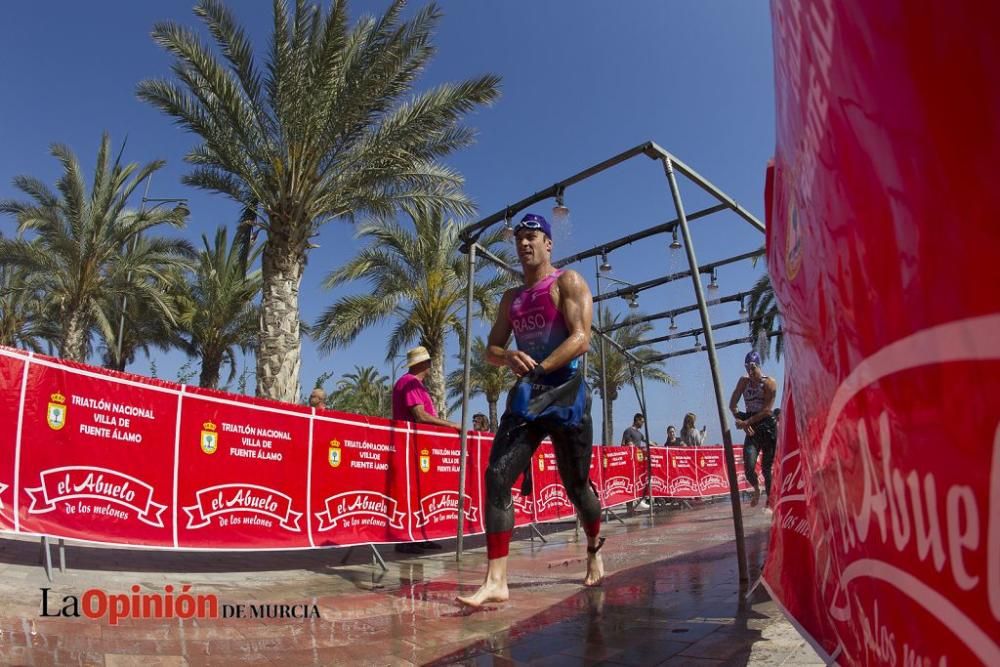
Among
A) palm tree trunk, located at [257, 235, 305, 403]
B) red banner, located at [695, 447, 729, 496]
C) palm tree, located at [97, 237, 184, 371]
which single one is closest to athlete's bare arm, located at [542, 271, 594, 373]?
palm tree trunk, located at [257, 235, 305, 403]

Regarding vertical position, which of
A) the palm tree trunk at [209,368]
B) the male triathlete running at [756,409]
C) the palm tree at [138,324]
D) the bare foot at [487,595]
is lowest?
the bare foot at [487,595]

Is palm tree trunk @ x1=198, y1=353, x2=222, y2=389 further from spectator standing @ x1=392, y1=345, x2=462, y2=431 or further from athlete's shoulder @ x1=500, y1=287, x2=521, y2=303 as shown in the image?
athlete's shoulder @ x1=500, y1=287, x2=521, y2=303

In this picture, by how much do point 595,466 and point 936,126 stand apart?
33.1 ft

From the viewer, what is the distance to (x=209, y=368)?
69.3ft

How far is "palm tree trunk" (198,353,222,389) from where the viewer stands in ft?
68.8

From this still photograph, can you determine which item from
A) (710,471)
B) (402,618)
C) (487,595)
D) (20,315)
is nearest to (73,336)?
(20,315)

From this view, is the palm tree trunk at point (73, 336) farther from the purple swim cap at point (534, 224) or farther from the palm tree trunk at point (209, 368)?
the purple swim cap at point (534, 224)

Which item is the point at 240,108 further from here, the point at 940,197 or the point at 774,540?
the point at 940,197

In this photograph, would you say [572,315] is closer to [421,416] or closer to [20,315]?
[421,416]

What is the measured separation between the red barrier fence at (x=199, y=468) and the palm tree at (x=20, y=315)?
66.8 ft

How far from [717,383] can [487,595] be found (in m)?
1.98

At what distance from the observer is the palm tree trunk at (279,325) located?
1058cm

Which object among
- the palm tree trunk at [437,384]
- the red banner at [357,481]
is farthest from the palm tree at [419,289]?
the red banner at [357,481]

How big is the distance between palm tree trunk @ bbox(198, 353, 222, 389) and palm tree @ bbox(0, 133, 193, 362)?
335 centimetres
